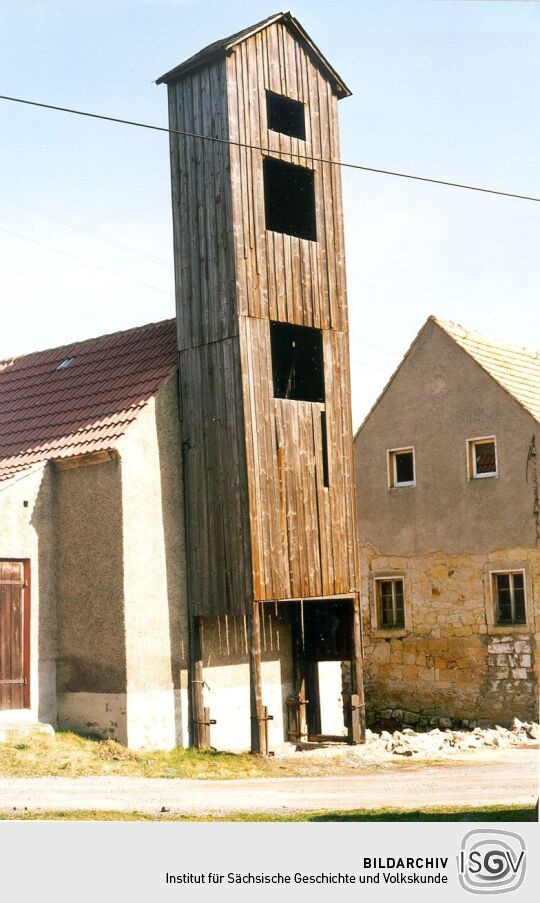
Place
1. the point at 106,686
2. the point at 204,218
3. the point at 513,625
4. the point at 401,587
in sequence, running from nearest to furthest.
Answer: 1. the point at 106,686
2. the point at 204,218
3. the point at 513,625
4. the point at 401,587

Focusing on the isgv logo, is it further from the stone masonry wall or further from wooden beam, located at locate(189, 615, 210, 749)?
the stone masonry wall

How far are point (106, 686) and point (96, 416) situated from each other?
14.3ft

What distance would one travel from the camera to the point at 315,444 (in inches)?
727

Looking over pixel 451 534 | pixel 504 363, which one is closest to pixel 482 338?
pixel 504 363

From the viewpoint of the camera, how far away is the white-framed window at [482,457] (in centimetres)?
2306

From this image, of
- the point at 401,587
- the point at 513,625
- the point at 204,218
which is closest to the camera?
the point at 204,218

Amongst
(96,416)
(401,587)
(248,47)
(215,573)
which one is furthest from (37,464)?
(401,587)

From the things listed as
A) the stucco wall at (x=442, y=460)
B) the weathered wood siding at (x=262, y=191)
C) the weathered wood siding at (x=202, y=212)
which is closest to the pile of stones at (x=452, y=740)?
the stucco wall at (x=442, y=460)

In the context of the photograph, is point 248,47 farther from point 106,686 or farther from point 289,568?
point 106,686

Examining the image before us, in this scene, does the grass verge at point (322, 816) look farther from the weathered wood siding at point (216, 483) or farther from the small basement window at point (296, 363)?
the small basement window at point (296, 363)

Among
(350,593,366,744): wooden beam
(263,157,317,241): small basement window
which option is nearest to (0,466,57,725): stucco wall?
(350,593,366,744): wooden beam

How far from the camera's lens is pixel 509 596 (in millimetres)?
22531

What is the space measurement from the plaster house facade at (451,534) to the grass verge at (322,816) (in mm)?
10947

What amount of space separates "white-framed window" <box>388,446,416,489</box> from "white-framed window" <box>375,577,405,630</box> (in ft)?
6.84
